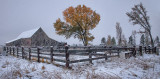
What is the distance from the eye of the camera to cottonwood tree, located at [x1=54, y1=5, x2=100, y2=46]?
24.7m

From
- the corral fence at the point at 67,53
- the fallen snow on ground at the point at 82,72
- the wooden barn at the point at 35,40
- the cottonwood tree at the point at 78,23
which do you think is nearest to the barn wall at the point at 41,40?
the wooden barn at the point at 35,40

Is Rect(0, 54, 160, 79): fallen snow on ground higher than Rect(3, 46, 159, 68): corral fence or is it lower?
lower

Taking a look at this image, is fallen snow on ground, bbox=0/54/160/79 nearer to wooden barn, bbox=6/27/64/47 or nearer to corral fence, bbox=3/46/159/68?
corral fence, bbox=3/46/159/68

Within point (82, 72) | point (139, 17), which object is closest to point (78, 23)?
point (139, 17)

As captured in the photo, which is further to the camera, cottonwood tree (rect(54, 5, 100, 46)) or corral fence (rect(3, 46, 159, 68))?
cottonwood tree (rect(54, 5, 100, 46))

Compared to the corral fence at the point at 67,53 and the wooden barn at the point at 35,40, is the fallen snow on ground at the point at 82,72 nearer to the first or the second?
the corral fence at the point at 67,53

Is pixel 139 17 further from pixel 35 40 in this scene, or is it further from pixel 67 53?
pixel 35 40

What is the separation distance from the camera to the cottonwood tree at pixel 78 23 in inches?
973

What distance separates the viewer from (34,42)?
2925 centimetres

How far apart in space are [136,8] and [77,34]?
43.9ft

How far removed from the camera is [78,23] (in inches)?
992

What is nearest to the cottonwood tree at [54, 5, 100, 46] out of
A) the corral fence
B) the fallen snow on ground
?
the corral fence

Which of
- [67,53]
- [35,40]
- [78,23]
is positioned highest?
[78,23]

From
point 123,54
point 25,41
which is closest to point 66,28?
point 25,41
